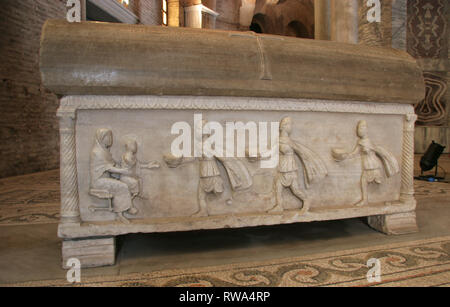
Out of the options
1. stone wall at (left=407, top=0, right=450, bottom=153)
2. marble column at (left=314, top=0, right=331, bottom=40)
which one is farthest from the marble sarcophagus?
stone wall at (left=407, top=0, right=450, bottom=153)

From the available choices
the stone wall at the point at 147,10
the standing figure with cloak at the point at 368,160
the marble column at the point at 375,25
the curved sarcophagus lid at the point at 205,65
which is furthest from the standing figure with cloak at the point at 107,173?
the stone wall at the point at 147,10

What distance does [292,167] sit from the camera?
2.08m

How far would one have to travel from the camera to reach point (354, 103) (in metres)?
2.27

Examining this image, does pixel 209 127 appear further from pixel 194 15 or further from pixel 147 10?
pixel 194 15

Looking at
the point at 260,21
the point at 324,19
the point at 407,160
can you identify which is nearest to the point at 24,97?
the point at 324,19

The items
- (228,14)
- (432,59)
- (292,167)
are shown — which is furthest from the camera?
(228,14)

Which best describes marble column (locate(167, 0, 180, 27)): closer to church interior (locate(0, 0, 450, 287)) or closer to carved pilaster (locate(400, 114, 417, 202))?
church interior (locate(0, 0, 450, 287))

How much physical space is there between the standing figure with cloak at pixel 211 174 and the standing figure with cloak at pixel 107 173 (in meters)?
0.29

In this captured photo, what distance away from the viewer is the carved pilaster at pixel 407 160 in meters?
2.40

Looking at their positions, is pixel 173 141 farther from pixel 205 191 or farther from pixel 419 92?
pixel 419 92

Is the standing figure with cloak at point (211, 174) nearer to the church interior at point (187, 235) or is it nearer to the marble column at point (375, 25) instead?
the church interior at point (187, 235)

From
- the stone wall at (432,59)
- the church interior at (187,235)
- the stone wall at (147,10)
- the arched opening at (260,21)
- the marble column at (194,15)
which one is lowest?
the church interior at (187,235)

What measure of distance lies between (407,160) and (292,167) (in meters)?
0.97

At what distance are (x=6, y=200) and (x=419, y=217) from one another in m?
4.25
